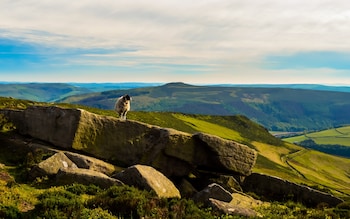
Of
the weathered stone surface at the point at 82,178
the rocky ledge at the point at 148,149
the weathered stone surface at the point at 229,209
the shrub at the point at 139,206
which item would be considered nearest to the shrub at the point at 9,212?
the shrub at the point at 139,206

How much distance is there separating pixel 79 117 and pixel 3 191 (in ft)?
37.2

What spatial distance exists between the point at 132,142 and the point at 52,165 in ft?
27.3

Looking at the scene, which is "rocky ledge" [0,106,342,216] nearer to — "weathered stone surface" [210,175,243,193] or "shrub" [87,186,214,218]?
"weathered stone surface" [210,175,243,193]

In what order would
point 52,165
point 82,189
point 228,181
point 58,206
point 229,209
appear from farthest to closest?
point 228,181 < point 52,165 < point 82,189 < point 229,209 < point 58,206

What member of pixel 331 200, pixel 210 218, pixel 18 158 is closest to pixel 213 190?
pixel 210 218

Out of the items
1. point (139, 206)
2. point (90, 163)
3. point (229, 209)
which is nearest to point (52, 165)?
point (90, 163)

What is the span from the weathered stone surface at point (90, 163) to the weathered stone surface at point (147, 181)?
→ 12.2 feet

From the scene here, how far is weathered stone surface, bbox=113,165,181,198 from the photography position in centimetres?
2295

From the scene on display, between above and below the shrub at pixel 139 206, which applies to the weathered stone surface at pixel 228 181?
below

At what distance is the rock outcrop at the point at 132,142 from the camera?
3033 cm

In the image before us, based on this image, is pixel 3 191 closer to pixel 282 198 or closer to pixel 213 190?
pixel 213 190

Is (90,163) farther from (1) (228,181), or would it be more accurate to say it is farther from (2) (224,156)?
(1) (228,181)

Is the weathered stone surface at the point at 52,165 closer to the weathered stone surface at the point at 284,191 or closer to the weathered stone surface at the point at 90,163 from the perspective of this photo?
the weathered stone surface at the point at 90,163

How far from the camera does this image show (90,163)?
27188mm
